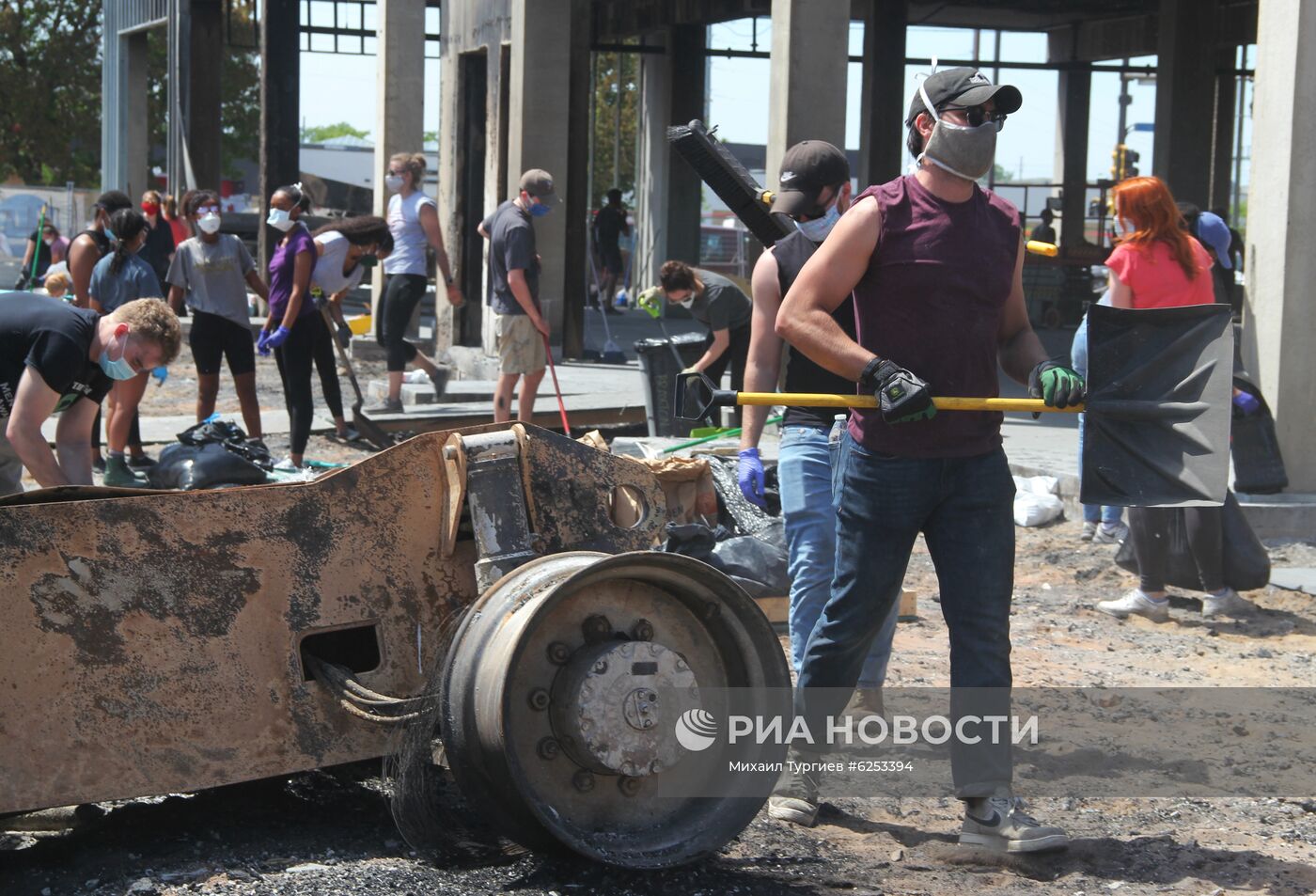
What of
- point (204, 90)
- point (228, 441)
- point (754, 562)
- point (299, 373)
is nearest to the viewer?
point (754, 562)

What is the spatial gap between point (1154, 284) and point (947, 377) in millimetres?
3496

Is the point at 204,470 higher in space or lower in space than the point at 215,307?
lower

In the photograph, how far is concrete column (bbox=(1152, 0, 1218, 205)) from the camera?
78.6 ft

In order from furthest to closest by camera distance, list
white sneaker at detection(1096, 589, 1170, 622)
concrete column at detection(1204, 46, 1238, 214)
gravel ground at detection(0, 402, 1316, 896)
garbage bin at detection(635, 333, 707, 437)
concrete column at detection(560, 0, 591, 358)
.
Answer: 1. concrete column at detection(1204, 46, 1238, 214)
2. concrete column at detection(560, 0, 591, 358)
3. garbage bin at detection(635, 333, 707, 437)
4. white sneaker at detection(1096, 589, 1170, 622)
5. gravel ground at detection(0, 402, 1316, 896)

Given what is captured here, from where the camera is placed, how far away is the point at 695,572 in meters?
3.74

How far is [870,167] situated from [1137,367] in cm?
1927

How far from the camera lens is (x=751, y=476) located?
15.9ft

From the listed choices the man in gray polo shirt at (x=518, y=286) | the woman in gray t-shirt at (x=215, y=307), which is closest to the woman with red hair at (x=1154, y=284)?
the man in gray polo shirt at (x=518, y=286)

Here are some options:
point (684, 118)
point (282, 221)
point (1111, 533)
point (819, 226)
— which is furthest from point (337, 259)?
point (684, 118)

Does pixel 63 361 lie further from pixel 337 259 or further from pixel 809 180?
pixel 337 259

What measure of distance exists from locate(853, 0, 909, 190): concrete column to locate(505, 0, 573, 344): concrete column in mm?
9787

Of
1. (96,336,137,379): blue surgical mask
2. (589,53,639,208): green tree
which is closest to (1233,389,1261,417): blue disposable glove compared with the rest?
(96,336,137,379): blue surgical mask

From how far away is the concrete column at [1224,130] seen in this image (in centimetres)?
2644

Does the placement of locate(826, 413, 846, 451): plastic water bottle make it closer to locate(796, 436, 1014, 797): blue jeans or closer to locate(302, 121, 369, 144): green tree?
locate(796, 436, 1014, 797): blue jeans
